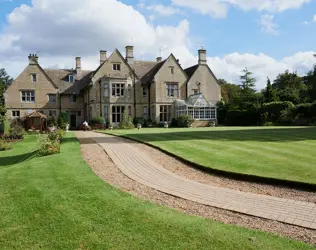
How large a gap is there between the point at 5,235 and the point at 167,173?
538 centimetres

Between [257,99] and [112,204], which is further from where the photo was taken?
[257,99]

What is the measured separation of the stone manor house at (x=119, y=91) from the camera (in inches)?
1581

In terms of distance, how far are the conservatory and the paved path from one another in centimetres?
3049

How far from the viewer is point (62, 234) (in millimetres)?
4938

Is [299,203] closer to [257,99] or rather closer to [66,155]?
[66,155]

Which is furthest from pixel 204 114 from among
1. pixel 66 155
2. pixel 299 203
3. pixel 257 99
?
pixel 299 203

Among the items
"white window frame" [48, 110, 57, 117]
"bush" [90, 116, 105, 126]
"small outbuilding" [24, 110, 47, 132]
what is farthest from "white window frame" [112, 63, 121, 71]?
"small outbuilding" [24, 110, 47, 132]

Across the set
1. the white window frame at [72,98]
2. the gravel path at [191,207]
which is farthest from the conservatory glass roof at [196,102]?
the gravel path at [191,207]

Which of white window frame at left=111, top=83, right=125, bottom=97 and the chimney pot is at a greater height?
the chimney pot

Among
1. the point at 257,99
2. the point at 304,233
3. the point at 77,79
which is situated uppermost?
the point at 77,79

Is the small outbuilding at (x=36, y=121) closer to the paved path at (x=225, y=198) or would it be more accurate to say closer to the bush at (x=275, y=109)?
the bush at (x=275, y=109)

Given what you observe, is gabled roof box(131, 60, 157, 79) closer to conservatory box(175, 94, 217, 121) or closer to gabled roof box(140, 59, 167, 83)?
gabled roof box(140, 59, 167, 83)

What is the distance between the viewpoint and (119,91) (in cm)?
4053

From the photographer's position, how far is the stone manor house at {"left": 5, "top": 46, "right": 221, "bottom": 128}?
132ft
